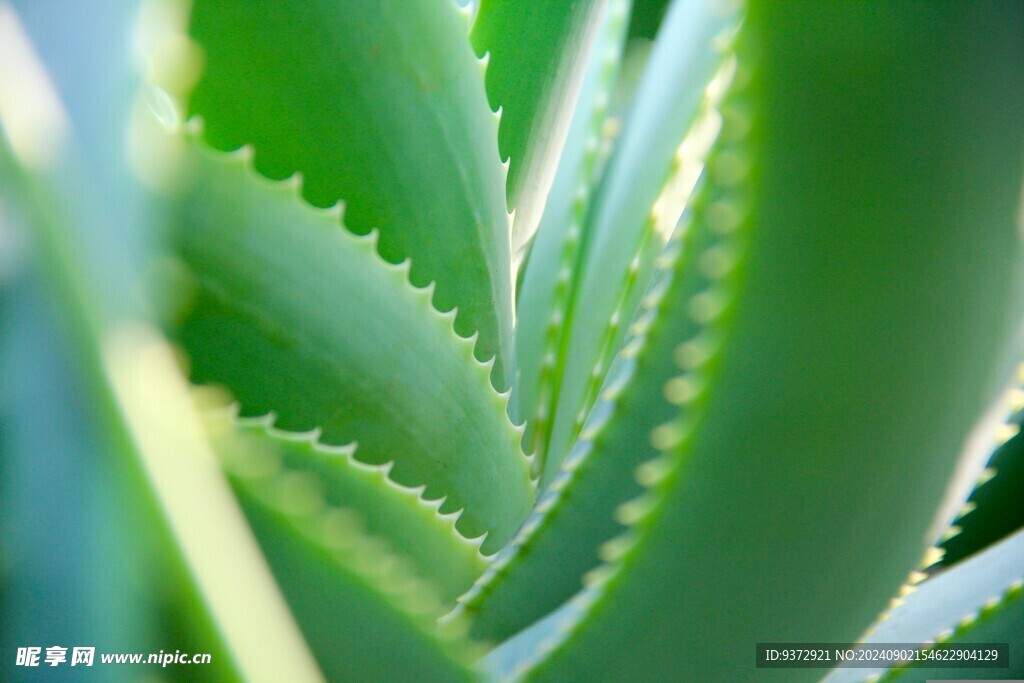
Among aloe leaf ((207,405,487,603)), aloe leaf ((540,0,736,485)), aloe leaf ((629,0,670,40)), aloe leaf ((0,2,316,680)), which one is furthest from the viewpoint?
aloe leaf ((629,0,670,40))

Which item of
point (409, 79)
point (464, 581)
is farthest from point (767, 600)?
point (409, 79)

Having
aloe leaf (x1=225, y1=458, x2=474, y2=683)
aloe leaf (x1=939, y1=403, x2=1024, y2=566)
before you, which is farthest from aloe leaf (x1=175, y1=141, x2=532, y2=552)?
aloe leaf (x1=939, y1=403, x2=1024, y2=566)

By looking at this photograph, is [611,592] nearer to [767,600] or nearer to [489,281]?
[767,600]

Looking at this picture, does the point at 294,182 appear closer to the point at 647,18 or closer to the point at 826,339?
the point at 826,339

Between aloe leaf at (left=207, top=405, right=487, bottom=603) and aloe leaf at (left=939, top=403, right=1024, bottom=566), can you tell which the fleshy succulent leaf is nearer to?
aloe leaf at (left=207, top=405, right=487, bottom=603)

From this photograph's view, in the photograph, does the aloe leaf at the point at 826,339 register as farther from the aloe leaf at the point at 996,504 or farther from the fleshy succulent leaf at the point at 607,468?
the aloe leaf at the point at 996,504

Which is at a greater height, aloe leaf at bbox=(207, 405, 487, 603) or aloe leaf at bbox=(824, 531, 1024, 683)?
aloe leaf at bbox=(207, 405, 487, 603)
